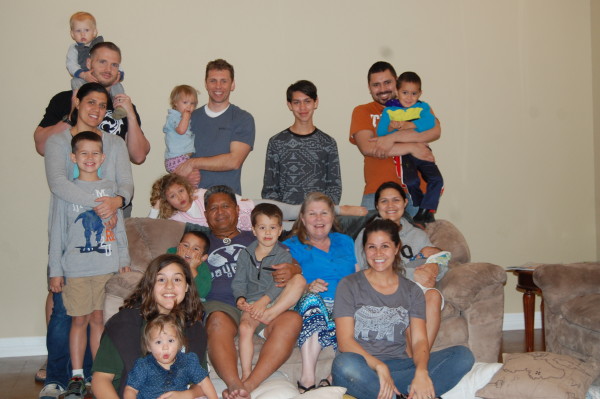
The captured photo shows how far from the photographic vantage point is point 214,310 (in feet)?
11.1

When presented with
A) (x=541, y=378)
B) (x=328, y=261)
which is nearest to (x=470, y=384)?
(x=541, y=378)

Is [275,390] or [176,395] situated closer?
[176,395]

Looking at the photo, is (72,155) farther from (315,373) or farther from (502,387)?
(502,387)

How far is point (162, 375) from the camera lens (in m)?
2.62

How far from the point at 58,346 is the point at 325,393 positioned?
1.55 meters

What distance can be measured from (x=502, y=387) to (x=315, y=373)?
2.98 feet

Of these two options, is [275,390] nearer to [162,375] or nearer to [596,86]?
[162,375]

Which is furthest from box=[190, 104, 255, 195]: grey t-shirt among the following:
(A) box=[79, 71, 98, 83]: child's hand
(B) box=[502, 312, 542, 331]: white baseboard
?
(B) box=[502, 312, 542, 331]: white baseboard

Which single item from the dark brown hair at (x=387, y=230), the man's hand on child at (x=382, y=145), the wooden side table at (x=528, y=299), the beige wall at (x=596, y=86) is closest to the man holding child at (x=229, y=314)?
the dark brown hair at (x=387, y=230)

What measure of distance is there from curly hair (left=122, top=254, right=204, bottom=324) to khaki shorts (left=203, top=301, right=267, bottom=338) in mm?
469

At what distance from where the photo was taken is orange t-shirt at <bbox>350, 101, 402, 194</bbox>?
14.9 feet

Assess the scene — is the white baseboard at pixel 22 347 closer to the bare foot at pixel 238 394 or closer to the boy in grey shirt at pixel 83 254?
the boy in grey shirt at pixel 83 254

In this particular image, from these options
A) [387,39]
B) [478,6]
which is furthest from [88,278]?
[478,6]

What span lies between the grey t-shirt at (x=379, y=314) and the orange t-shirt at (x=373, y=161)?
1.40m
